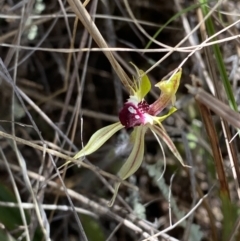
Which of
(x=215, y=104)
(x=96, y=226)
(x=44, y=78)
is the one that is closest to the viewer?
(x=215, y=104)

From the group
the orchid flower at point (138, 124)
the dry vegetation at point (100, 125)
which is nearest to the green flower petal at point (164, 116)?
the orchid flower at point (138, 124)

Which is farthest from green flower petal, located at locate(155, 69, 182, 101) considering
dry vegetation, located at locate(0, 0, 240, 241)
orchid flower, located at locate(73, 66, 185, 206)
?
dry vegetation, located at locate(0, 0, 240, 241)

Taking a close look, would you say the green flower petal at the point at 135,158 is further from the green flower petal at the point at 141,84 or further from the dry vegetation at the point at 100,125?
the dry vegetation at the point at 100,125

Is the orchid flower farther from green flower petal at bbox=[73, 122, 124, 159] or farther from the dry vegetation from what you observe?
the dry vegetation

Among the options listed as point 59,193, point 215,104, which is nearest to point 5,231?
point 59,193

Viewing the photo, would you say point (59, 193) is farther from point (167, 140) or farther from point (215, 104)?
point (215, 104)

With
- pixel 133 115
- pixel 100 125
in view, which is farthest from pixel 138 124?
pixel 100 125

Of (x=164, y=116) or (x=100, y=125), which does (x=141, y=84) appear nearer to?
(x=164, y=116)
